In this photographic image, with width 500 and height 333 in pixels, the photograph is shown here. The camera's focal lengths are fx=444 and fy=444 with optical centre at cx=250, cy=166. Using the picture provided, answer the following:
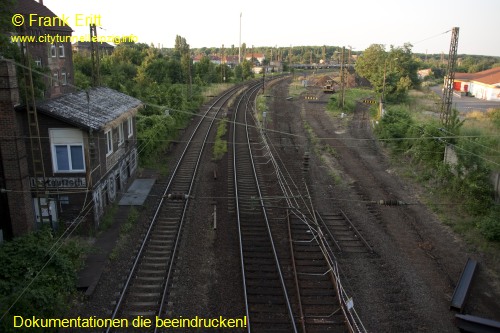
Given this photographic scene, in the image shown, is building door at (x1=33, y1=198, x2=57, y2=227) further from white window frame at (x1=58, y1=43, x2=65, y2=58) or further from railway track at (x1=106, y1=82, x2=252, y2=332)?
white window frame at (x1=58, y1=43, x2=65, y2=58)

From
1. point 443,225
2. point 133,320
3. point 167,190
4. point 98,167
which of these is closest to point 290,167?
point 167,190

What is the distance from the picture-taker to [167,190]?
19.6m

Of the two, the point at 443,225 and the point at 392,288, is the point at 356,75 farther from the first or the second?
the point at 392,288

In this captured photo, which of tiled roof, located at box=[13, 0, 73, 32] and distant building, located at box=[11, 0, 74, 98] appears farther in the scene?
distant building, located at box=[11, 0, 74, 98]

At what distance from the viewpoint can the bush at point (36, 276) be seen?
973 cm

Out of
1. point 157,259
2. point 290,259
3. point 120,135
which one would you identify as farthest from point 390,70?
point 157,259

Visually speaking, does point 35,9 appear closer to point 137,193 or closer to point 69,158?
point 137,193

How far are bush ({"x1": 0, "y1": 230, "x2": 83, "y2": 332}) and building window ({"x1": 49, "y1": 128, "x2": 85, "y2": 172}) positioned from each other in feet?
8.31

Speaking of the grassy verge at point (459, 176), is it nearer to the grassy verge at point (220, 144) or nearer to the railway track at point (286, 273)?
the railway track at point (286, 273)

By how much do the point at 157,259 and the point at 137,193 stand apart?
606 centimetres

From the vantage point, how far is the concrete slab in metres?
17.9

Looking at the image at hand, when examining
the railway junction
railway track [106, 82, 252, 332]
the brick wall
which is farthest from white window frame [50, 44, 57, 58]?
the brick wall

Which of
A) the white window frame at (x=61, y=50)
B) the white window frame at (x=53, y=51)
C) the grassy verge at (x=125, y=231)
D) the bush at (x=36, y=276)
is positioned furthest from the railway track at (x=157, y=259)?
the white window frame at (x=61, y=50)

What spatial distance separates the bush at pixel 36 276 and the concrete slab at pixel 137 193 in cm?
418
